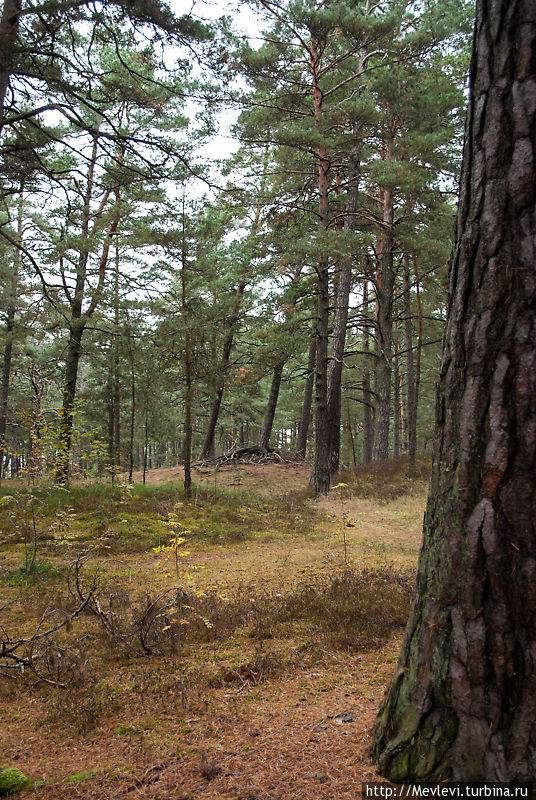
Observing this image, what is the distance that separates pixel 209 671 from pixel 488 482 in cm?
289

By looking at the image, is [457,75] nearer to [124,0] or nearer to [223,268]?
[223,268]

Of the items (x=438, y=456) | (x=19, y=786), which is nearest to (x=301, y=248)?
(x=438, y=456)

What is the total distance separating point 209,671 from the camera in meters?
3.65

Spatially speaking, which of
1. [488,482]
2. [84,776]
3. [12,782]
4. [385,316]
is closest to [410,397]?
[385,316]

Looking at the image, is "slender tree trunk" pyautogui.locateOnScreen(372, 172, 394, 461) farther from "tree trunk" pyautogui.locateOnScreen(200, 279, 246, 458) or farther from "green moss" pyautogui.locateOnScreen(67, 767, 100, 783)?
"green moss" pyautogui.locateOnScreen(67, 767, 100, 783)

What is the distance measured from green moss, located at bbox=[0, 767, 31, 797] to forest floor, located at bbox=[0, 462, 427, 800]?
64 millimetres

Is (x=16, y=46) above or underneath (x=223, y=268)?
underneath

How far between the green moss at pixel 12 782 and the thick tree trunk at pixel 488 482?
1.79 m

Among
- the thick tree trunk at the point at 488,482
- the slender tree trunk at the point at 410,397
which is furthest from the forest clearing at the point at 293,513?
the slender tree trunk at the point at 410,397

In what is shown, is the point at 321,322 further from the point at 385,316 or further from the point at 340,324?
the point at 385,316

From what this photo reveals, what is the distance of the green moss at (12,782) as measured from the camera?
89.2 inches

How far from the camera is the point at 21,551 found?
26.2 ft

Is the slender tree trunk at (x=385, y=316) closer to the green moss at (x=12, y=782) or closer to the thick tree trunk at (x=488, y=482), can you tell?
the thick tree trunk at (x=488, y=482)

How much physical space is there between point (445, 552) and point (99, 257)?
16131 mm
